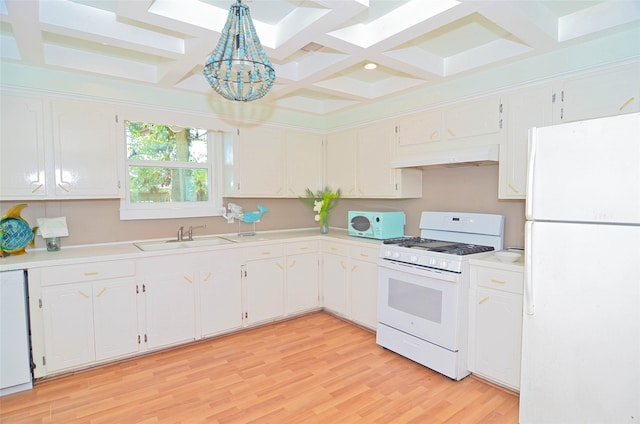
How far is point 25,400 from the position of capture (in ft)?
7.61

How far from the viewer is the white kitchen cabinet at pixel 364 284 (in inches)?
131

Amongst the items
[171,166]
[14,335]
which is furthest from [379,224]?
[14,335]

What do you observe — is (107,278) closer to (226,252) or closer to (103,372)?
(103,372)

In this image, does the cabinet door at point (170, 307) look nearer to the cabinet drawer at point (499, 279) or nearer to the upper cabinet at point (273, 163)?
the upper cabinet at point (273, 163)

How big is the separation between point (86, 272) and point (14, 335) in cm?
58

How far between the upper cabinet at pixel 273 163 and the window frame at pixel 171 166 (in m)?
0.15

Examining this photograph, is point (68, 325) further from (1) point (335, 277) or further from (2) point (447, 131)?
(2) point (447, 131)

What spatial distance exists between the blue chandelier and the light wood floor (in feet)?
6.49

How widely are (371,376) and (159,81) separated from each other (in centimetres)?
308

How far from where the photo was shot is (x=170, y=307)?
301cm

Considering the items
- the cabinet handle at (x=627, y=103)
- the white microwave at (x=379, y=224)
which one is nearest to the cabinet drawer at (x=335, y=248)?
the white microwave at (x=379, y=224)

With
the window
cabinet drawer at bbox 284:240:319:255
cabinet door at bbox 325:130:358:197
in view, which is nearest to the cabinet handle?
cabinet door at bbox 325:130:358:197

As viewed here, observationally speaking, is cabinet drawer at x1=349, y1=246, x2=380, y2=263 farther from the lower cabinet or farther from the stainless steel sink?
the stainless steel sink

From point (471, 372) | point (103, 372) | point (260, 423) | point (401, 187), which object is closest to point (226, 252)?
point (103, 372)
